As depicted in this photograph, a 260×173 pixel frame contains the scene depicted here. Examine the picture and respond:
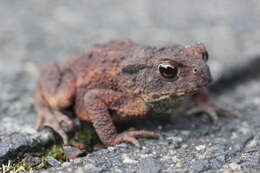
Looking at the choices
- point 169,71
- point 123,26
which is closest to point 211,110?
point 169,71

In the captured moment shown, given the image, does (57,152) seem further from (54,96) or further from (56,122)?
(54,96)

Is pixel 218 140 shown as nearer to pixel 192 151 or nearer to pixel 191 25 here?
pixel 192 151

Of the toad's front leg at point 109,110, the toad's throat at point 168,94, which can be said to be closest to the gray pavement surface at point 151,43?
the toad's front leg at point 109,110

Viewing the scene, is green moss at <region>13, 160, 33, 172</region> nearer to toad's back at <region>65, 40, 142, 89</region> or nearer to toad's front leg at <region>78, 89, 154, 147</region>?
→ toad's front leg at <region>78, 89, 154, 147</region>

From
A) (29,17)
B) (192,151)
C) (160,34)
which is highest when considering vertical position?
(29,17)

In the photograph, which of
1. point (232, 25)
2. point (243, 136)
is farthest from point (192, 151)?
point (232, 25)

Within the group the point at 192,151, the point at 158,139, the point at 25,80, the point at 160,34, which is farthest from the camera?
the point at 160,34
